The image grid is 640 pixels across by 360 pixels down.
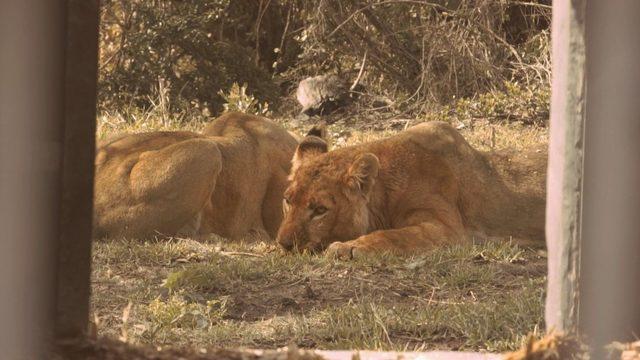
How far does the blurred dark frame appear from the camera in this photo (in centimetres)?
280

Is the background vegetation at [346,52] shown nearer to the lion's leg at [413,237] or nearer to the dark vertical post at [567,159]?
the lion's leg at [413,237]

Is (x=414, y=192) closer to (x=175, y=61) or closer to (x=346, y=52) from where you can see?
(x=346, y=52)

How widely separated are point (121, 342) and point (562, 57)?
1414mm

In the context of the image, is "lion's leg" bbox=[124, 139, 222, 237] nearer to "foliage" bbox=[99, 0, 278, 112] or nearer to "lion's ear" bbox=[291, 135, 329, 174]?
"lion's ear" bbox=[291, 135, 329, 174]

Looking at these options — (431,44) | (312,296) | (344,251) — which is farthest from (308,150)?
(431,44)

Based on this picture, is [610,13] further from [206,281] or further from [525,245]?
[525,245]

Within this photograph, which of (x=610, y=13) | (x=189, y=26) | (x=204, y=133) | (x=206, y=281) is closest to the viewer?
(x=610, y=13)

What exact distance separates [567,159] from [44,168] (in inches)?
53.7

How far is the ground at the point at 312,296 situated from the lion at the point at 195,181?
18 cm

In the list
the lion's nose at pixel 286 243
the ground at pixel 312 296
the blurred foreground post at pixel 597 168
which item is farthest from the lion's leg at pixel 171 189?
the blurred foreground post at pixel 597 168

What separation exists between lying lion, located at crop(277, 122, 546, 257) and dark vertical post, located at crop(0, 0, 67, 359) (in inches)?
150

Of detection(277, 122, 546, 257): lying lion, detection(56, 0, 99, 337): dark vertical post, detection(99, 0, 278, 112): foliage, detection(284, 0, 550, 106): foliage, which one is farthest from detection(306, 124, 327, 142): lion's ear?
detection(56, 0, 99, 337): dark vertical post

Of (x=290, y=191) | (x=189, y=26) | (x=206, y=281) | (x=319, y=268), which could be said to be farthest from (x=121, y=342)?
(x=189, y=26)

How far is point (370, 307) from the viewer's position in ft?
16.9
